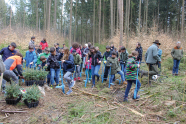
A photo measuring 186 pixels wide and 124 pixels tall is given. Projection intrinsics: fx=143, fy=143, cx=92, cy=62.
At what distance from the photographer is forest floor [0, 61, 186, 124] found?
396 centimetres

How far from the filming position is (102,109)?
463 cm

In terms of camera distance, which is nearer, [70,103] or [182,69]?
[70,103]

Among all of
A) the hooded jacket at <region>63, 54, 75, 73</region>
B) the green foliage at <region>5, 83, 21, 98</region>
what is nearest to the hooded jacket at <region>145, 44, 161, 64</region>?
the hooded jacket at <region>63, 54, 75, 73</region>

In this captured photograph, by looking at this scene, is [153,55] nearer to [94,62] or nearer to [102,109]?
[94,62]

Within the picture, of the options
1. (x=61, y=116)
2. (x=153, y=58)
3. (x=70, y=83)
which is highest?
(x=153, y=58)

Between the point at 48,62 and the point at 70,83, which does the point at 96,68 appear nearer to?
the point at 70,83

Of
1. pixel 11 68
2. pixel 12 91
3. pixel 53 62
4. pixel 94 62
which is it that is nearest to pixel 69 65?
pixel 53 62

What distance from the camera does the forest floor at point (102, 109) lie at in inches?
156

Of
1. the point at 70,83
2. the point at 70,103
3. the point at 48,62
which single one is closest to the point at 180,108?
the point at 70,103

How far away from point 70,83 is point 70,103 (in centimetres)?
130

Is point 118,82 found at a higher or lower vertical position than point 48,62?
lower

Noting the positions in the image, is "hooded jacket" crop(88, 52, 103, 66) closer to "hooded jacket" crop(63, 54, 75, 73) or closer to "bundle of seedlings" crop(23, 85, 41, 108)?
"hooded jacket" crop(63, 54, 75, 73)

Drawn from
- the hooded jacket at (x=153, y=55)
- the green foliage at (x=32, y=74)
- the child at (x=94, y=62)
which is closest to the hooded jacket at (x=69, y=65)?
the green foliage at (x=32, y=74)

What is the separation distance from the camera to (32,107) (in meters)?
4.50
